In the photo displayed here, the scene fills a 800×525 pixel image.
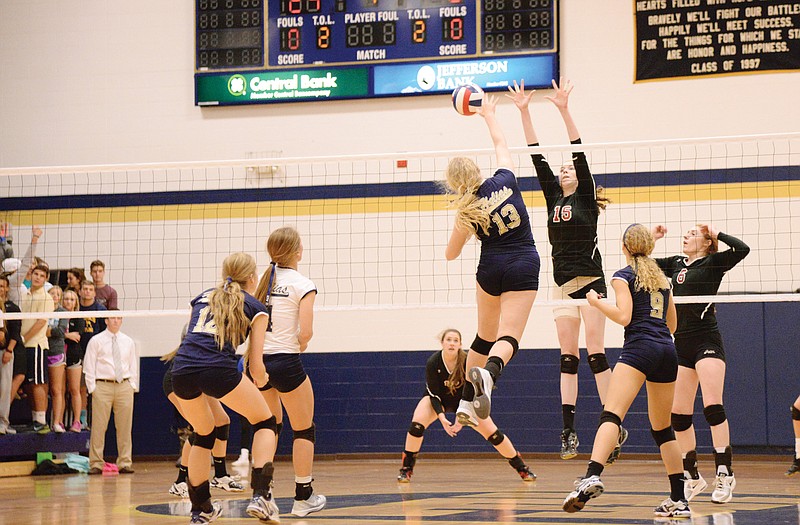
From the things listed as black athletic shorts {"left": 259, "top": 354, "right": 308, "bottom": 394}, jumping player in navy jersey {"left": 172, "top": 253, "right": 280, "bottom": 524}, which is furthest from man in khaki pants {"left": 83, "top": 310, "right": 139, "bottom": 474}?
jumping player in navy jersey {"left": 172, "top": 253, "right": 280, "bottom": 524}

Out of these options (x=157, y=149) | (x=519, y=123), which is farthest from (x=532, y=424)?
(x=157, y=149)

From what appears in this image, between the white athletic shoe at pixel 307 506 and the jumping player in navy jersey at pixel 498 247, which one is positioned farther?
the white athletic shoe at pixel 307 506

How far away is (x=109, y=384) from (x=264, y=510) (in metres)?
6.91

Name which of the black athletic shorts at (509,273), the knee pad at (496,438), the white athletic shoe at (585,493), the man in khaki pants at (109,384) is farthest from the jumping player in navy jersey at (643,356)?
the man in khaki pants at (109,384)

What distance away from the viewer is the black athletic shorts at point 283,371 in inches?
273

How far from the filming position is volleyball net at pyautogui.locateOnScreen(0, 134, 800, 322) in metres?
13.1

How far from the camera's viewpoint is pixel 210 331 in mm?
6402

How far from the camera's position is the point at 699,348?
Answer: 327 inches

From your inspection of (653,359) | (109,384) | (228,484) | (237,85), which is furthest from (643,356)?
(237,85)

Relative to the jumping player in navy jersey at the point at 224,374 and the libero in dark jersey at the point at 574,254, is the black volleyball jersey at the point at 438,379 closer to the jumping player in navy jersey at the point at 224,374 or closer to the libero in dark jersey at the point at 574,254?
the libero in dark jersey at the point at 574,254

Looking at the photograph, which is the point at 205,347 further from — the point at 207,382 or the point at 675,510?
the point at 675,510

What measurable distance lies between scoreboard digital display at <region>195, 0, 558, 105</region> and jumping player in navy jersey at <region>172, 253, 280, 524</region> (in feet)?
25.0

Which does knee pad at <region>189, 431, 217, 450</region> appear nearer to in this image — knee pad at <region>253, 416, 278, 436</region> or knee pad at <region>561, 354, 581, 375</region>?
knee pad at <region>253, 416, 278, 436</region>

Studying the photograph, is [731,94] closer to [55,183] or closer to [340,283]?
[340,283]
